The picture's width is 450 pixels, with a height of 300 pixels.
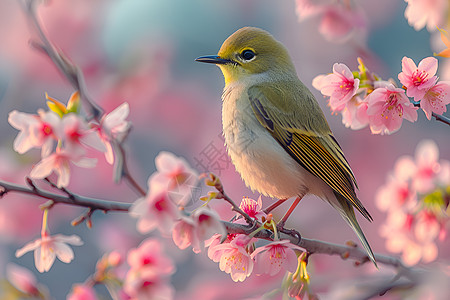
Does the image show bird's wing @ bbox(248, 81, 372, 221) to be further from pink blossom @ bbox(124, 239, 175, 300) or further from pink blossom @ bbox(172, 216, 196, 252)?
pink blossom @ bbox(172, 216, 196, 252)

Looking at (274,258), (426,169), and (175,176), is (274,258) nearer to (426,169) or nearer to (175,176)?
(175,176)

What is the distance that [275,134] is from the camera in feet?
7.22

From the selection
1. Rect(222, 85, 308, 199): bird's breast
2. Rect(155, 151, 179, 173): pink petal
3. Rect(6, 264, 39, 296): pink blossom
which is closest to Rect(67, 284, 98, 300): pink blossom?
Rect(6, 264, 39, 296): pink blossom

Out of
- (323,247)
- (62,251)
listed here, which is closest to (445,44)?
(323,247)

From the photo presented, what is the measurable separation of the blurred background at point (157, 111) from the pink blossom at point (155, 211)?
208 cm

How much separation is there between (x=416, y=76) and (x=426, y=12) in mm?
489

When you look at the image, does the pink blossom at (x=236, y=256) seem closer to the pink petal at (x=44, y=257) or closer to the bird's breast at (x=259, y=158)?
the pink petal at (x=44, y=257)

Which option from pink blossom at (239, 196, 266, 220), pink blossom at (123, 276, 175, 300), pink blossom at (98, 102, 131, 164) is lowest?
pink blossom at (123, 276, 175, 300)

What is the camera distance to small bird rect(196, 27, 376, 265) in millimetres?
2127

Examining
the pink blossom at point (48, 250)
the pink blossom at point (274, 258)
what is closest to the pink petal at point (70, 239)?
the pink blossom at point (48, 250)

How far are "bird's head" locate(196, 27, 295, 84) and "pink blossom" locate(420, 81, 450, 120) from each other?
908mm

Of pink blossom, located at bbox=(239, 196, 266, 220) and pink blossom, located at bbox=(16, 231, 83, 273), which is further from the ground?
pink blossom, located at bbox=(239, 196, 266, 220)

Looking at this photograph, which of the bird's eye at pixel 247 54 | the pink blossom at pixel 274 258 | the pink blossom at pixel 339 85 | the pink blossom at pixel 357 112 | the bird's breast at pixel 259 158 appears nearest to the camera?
the pink blossom at pixel 274 258

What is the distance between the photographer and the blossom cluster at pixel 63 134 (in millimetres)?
1279
